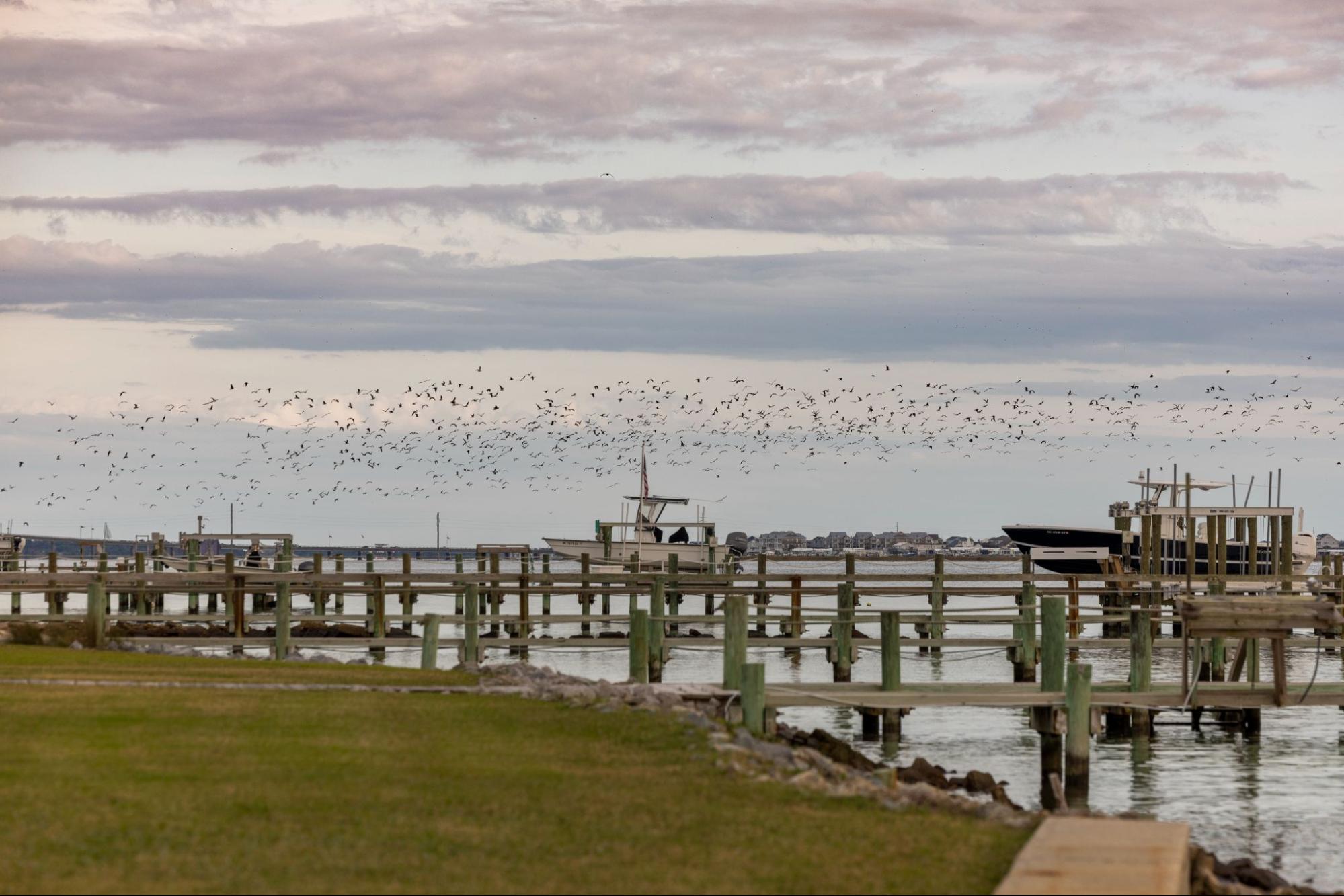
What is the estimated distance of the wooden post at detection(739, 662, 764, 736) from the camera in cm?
1866

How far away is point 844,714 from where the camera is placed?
31.7 m

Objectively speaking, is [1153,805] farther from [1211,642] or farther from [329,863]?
[329,863]

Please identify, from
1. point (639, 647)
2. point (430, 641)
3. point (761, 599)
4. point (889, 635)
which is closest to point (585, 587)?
point (430, 641)

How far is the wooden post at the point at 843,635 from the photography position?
2872 centimetres

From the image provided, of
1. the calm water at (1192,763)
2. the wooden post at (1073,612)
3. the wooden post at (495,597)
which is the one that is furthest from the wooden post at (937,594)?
the wooden post at (495,597)

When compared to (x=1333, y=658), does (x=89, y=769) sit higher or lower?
higher

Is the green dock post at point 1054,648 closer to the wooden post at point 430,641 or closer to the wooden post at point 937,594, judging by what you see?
the wooden post at point 430,641

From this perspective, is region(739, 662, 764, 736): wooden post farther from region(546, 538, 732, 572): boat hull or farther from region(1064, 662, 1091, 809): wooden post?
region(546, 538, 732, 572): boat hull

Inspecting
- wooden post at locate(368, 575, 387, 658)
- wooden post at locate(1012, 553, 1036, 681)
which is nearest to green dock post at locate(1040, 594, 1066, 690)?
wooden post at locate(1012, 553, 1036, 681)

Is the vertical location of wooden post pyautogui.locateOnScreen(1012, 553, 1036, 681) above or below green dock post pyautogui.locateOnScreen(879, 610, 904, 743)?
below

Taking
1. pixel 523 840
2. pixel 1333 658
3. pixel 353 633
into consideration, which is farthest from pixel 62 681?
pixel 1333 658

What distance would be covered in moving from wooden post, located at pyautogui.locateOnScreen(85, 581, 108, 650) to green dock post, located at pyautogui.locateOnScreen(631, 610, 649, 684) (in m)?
10.1

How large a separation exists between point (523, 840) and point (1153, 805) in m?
13.4

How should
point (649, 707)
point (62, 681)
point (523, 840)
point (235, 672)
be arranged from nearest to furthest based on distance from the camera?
point (523, 840)
point (649, 707)
point (62, 681)
point (235, 672)
